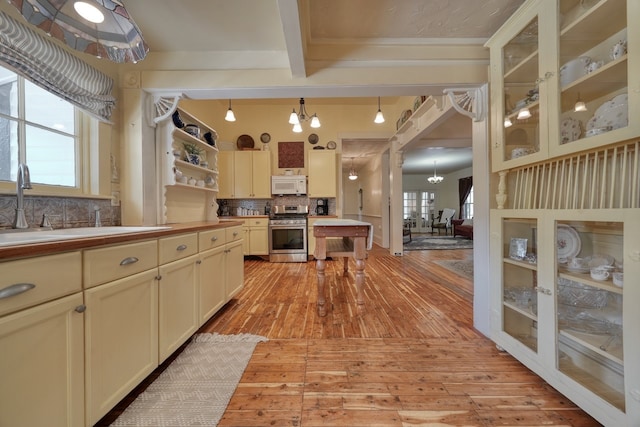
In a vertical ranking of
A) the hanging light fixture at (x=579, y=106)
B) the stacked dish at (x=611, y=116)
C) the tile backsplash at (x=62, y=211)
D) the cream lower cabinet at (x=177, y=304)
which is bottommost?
the cream lower cabinet at (x=177, y=304)

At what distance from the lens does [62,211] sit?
158 centimetres

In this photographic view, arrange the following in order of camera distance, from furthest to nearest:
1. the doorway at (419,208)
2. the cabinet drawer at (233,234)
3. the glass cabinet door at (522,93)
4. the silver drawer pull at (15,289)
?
1. the doorway at (419,208)
2. the cabinet drawer at (233,234)
3. the glass cabinet door at (522,93)
4. the silver drawer pull at (15,289)

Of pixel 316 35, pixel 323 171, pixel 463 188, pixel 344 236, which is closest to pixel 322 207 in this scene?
pixel 323 171

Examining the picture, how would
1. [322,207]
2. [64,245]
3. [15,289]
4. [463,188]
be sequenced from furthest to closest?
[463,188] → [322,207] → [64,245] → [15,289]

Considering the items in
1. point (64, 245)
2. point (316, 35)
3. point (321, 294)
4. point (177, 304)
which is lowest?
point (321, 294)

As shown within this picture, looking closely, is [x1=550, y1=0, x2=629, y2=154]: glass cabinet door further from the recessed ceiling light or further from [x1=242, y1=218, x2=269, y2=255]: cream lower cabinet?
[x1=242, y1=218, x2=269, y2=255]: cream lower cabinet

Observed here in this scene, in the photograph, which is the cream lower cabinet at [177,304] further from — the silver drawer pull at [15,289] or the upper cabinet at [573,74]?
the upper cabinet at [573,74]

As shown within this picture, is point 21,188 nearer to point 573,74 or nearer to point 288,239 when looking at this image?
point 573,74

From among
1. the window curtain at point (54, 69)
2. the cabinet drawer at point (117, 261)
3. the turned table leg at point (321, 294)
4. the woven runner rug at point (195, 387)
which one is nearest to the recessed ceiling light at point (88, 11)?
the window curtain at point (54, 69)

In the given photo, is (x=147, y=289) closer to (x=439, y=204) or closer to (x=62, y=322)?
(x=62, y=322)

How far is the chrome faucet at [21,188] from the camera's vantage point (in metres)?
1.27

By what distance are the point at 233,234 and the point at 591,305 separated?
8.88ft

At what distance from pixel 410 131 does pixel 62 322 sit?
15.4ft

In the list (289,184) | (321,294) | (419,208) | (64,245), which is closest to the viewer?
(64,245)
